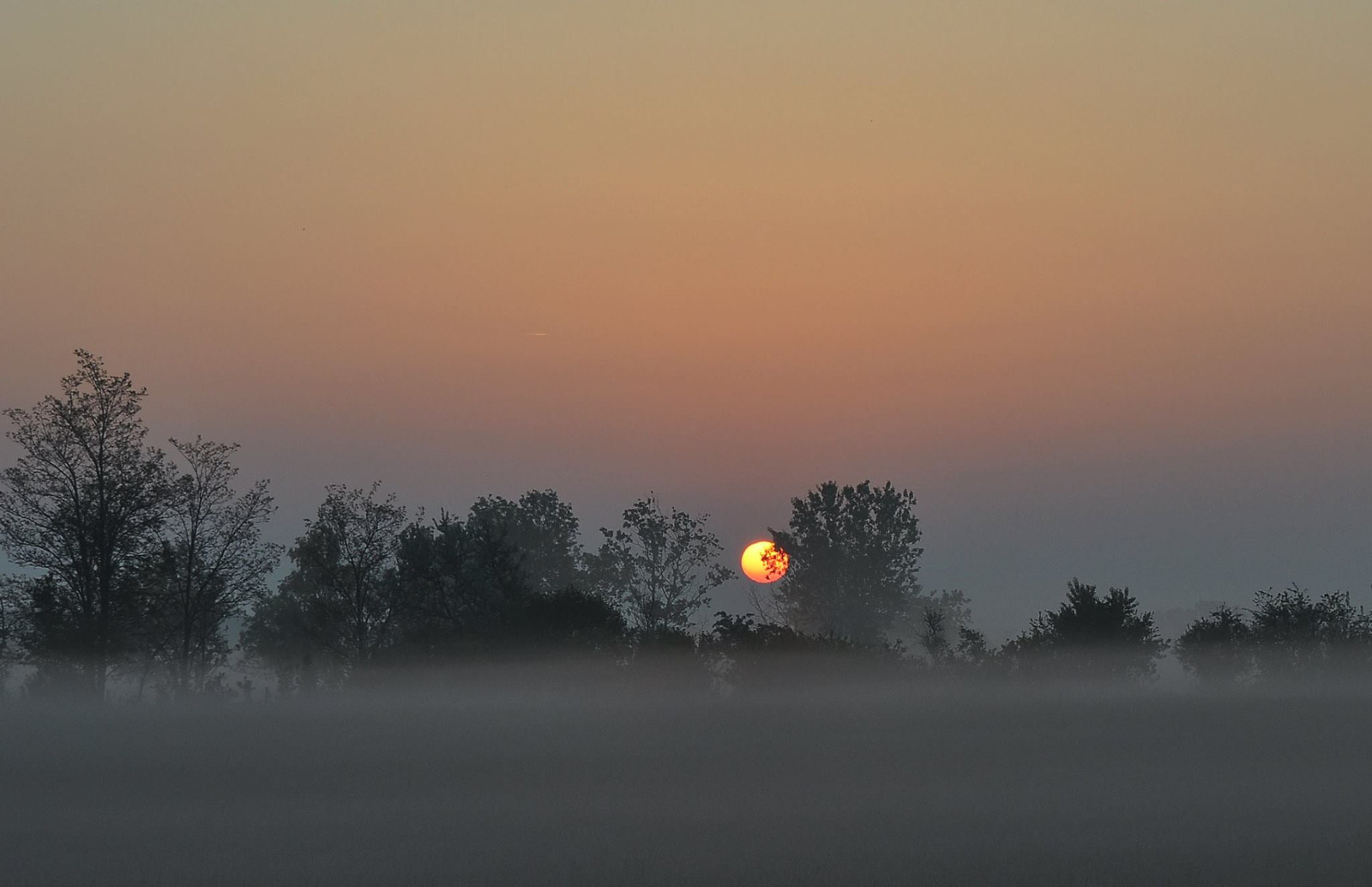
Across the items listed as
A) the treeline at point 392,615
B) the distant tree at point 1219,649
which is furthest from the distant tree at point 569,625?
the distant tree at point 1219,649

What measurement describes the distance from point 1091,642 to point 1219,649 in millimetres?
7383

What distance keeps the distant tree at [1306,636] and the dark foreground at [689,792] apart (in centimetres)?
1198

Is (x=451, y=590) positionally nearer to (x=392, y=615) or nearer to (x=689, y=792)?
(x=392, y=615)

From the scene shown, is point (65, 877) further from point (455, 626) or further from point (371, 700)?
point (455, 626)

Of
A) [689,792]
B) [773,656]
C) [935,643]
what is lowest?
[689,792]

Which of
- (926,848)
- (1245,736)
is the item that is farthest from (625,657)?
(926,848)

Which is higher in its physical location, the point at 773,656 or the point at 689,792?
the point at 773,656

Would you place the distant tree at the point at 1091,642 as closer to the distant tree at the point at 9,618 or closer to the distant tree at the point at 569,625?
the distant tree at the point at 569,625

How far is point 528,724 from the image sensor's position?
57.2m

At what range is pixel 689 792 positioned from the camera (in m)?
Answer: 39.1

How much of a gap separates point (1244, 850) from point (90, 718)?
134 feet

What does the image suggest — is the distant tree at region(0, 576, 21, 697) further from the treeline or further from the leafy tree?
the leafy tree

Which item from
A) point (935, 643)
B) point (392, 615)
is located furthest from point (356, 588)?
point (935, 643)

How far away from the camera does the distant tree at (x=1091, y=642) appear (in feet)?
259
